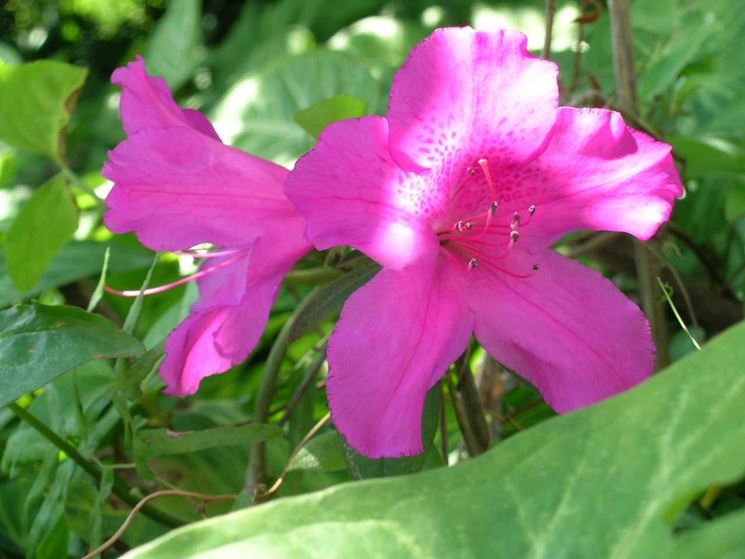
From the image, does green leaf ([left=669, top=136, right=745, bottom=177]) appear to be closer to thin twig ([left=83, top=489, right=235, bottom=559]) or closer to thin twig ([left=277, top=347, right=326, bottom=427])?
thin twig ([left=277, top=347, right=326, bottom=427])

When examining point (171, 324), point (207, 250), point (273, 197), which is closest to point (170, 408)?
point (171, 324)

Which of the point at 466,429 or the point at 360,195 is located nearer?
the point at 360,195

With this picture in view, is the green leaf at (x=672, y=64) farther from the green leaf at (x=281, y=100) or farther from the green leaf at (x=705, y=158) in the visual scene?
the green leaf at (x=281, y=100)

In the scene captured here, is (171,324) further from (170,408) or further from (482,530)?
(482,530)

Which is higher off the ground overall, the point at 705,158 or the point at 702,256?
the point at 705,158

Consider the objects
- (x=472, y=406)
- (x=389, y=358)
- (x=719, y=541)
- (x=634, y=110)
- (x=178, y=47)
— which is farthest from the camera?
(x=178, y=47)

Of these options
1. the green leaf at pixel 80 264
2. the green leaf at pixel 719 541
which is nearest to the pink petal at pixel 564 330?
the green leaf at pixel 719 541

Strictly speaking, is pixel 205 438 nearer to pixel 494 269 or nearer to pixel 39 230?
pixel 494 269

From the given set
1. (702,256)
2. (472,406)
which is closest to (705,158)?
(702,256)

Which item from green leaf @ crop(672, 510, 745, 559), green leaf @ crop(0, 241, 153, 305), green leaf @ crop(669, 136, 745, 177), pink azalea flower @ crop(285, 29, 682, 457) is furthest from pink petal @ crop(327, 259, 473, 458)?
green leaf @ crop(0, 241, 153, 305)
